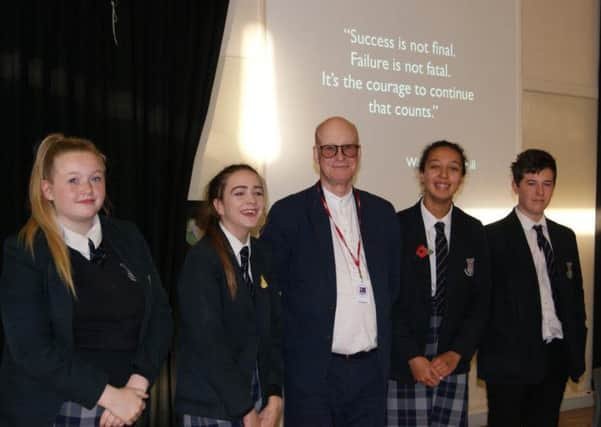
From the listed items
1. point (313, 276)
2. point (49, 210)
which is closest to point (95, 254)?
A: point (49, 210)

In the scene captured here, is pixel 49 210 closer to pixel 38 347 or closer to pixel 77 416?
pixel 38 347

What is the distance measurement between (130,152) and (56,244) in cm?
162

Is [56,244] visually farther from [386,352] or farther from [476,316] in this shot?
[476,316]

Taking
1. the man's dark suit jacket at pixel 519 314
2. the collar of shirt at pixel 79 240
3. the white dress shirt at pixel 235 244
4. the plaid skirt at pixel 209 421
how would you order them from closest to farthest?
the collar of shirt at pixel 79 240 → the plaid skirt at pixel 209 421 → the white dress shirt at pixel 235 244 → the man's dark suit jacket at pixel 519 314

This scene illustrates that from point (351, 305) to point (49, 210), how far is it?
1.18 m

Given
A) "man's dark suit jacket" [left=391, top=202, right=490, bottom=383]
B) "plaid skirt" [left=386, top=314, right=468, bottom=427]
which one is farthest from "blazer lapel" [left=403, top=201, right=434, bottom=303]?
"plaid skirt" [left=386, top=314, right=468, bottom=427]

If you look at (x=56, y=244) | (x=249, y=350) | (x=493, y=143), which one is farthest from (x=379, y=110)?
(x=56, y=244)

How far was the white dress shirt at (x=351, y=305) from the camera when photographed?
250 centimetres

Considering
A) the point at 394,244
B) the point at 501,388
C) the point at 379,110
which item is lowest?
the point at 501,388

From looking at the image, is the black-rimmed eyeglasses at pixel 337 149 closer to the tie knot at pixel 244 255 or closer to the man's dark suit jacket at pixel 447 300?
the man's dark suit jacket at pixel 447 300

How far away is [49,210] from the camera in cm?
206

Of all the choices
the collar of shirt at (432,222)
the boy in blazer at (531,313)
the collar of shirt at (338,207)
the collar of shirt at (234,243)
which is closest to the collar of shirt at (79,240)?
the collar of shirt at (234,243)

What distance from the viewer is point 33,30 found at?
329 centimetres

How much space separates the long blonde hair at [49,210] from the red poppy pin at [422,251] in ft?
4.47
